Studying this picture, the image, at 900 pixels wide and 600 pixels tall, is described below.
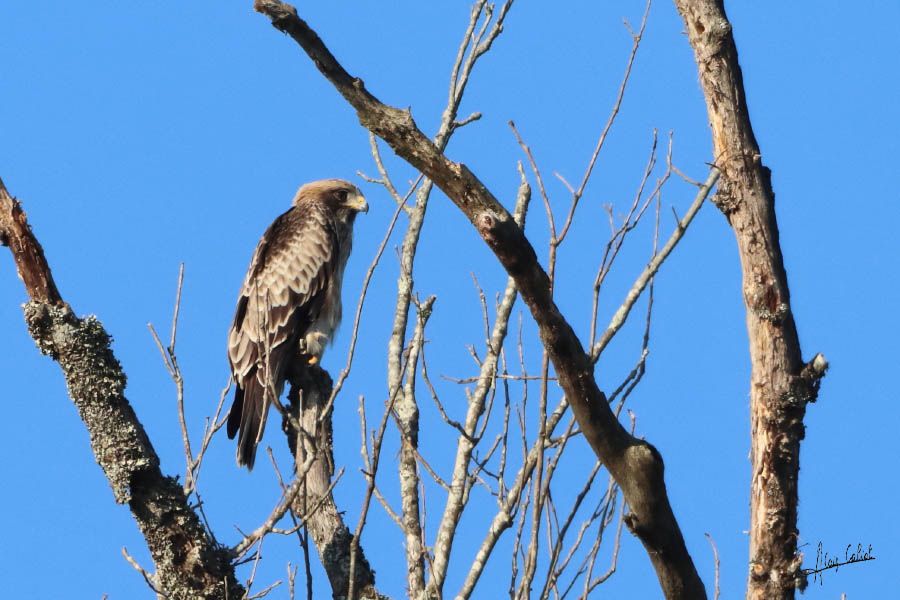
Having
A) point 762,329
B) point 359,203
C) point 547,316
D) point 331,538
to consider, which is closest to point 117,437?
point 331,538

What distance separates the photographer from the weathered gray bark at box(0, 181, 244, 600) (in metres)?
5.70

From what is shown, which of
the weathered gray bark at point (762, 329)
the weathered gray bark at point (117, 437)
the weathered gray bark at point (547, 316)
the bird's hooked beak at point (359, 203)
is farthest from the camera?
the bird's hooked beak at point (359, 203)

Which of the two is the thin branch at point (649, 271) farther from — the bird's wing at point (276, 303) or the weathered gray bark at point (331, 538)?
the bird's wing at point (276, 303)

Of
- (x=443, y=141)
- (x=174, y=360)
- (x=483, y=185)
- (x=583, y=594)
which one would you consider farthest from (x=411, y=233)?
(x=483, y=185)

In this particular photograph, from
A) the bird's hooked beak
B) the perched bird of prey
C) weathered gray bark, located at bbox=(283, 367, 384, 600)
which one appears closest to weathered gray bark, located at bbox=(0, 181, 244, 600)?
weathered gray bark, located at bbox=(283, 367, 384, 600)

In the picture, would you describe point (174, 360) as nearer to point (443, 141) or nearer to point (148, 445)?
point (148, 445)

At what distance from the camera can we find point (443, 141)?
7160mm

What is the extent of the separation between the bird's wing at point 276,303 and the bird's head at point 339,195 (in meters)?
0.31

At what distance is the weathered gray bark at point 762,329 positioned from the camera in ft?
15.6

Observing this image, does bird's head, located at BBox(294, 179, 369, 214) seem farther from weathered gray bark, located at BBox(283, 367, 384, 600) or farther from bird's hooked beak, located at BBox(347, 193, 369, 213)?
weathered gray bark, located at BBox(283, 367, 384, 600)

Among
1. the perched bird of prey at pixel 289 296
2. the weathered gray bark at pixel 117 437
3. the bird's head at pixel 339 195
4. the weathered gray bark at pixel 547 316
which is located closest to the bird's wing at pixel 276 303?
the perched bird of prey at pixel 289 296

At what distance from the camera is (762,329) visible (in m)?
4.76

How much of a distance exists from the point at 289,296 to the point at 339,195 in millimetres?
1416

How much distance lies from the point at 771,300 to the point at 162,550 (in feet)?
10.1
